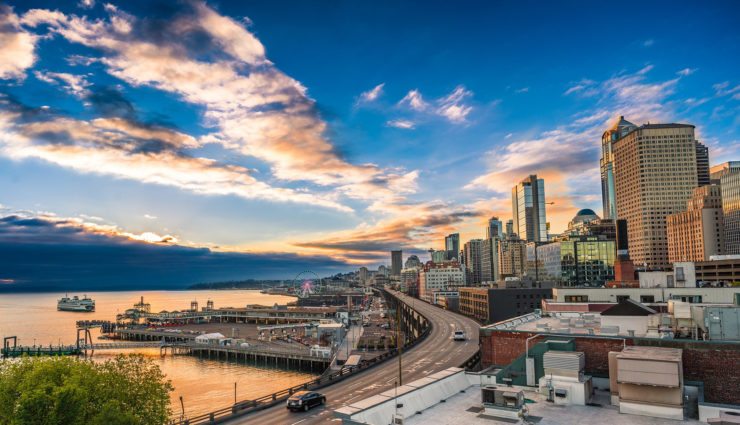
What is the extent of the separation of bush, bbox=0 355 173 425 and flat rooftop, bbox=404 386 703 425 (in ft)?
58.3

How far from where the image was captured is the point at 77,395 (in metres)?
26.2

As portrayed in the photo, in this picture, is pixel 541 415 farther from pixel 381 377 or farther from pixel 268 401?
pixel 268 401

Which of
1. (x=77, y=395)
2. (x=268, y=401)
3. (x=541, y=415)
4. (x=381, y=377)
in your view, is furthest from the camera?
(x=381, y=377)

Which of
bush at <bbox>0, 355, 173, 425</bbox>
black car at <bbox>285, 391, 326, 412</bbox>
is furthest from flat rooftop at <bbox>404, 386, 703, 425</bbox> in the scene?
bush at <bbox>0, 355, 173, 425</bbox>

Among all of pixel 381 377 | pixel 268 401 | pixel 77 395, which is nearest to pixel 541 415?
pixel 77 395

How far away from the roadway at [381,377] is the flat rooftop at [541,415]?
13532 millimetres

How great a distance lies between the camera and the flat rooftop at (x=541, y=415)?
2339 cm

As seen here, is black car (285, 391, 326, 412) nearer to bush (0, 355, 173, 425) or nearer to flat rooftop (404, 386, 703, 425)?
bush (0, 355, 173, 425)

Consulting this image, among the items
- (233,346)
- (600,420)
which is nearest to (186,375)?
(233,346)

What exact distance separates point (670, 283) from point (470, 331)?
39613 mm

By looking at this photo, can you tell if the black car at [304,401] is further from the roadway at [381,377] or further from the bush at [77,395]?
the bush at [77,395]

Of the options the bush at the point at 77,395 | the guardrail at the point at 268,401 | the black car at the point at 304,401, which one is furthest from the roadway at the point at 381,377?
the bush at the point at 77,395

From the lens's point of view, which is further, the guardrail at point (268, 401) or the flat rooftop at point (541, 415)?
the guardrail at point (268, 401)

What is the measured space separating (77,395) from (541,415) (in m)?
24.5
